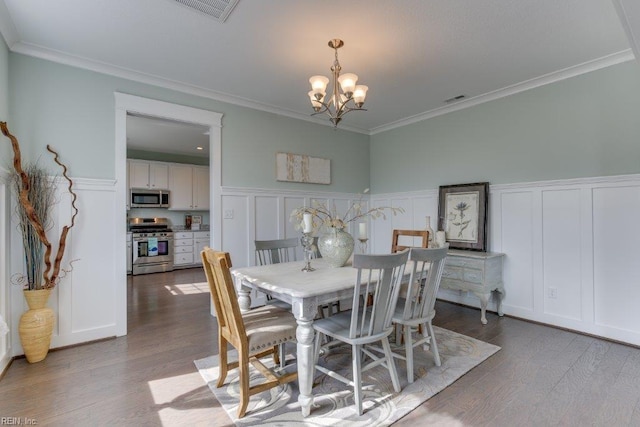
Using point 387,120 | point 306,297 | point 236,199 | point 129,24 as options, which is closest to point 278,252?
point 236,199

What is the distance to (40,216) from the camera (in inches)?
101

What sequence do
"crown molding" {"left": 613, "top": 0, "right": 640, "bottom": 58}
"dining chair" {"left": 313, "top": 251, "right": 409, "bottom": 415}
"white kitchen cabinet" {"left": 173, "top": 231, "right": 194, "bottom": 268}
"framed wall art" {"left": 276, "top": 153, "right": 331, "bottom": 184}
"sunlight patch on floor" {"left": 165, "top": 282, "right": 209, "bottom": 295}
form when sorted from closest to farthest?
"crown molding" {"left": 613, "top": 0, "right": 640, "bottom": 58} < "dining chair" {"left": 313, "top": 251, "right": 409, "bottom": 415} < "framed wall art" {"left": 276, "top": 153, "right": 331, "bottom": 184} < "sunlight patch on floor" {"left": 165, "top": 282, "right": 209, "bottom": 295} < "white kitchen cabinet" {"left": 173, "top": 231, "right": 194, "bottom": 268}

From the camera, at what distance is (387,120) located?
4.65 metres

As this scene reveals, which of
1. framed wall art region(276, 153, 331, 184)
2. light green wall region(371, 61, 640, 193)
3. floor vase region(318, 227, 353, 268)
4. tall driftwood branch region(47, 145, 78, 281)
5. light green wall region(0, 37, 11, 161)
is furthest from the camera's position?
framed wall art region(276, 153, 331, 184)

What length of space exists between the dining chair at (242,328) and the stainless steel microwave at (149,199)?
542 centimetres

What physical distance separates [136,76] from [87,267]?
1.91 meters

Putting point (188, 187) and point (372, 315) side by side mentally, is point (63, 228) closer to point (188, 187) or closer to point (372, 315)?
point (372, 315)

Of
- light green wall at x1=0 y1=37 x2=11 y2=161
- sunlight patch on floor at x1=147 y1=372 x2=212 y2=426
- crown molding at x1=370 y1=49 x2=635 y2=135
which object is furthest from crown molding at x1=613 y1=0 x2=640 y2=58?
light green wall at x1=0 y1=37 x2=11 y2=161

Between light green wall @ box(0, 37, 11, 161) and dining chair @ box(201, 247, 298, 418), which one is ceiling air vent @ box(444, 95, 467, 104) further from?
light green wall @ box(0, 37, 11, 161)

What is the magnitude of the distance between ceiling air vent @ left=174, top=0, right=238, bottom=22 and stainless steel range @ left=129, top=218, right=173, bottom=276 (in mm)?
5289

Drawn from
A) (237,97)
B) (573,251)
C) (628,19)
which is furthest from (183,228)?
(628,19)

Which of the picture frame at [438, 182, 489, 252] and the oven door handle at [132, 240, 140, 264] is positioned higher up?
the picture frame at [438, 182, 489, 252]

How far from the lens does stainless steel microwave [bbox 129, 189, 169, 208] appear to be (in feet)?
21.1

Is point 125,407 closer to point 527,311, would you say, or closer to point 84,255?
point 84,255
